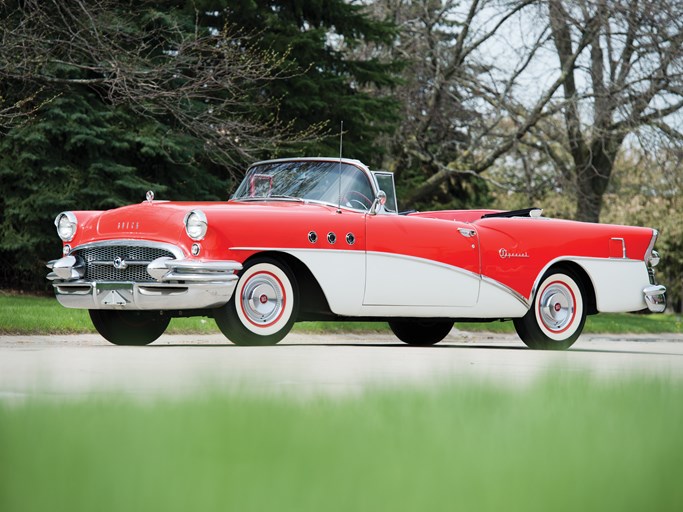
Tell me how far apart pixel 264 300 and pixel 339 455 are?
6.41 metres

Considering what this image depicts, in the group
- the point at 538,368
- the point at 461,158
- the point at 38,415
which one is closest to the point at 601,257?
the point at 538,368

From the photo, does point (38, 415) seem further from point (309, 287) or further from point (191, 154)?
point (191, 154)

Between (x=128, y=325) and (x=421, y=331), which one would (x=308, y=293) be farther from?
(x=421, y=331)

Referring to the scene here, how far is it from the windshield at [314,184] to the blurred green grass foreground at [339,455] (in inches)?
238

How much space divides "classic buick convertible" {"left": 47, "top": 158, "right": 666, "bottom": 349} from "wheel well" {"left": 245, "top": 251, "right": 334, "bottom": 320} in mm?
13

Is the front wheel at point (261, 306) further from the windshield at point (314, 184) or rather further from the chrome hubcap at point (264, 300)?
the windshield at point (314, 184)

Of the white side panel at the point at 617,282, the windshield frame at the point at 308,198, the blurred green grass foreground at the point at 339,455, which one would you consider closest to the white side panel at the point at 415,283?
the windshield frame at the point at 308,198

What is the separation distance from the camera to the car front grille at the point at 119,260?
391 inches

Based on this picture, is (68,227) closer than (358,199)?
Yes

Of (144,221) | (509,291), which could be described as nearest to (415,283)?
(509,291)

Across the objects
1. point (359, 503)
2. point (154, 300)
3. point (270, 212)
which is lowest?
point (359, 503)

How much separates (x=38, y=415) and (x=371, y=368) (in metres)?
3.70

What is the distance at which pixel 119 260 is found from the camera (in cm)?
1004

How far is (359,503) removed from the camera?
3098 mm
